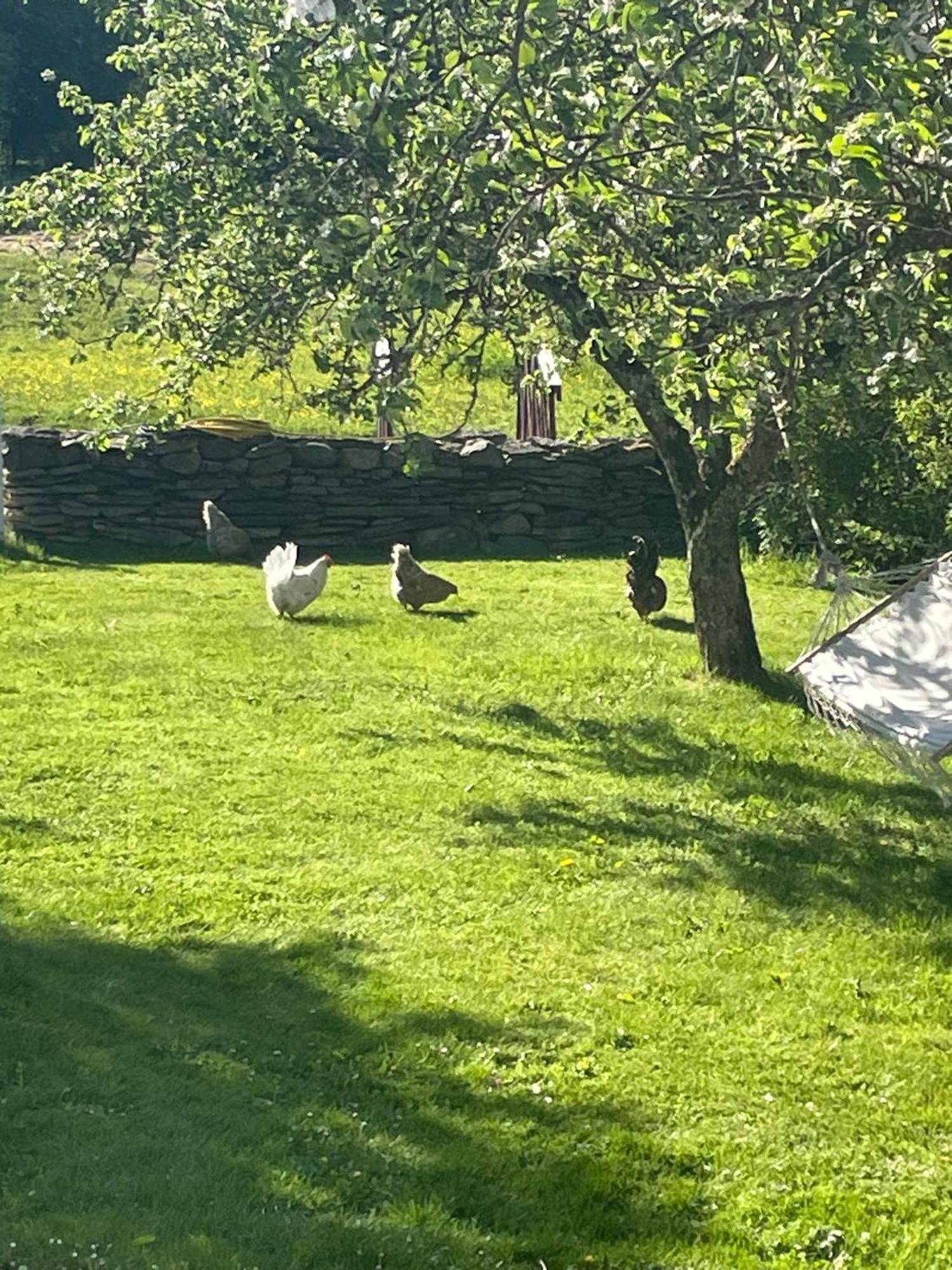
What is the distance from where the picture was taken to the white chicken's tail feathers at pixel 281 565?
12.5 metres

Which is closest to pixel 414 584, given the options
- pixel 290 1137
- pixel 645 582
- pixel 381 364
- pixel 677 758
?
pixel 645 582

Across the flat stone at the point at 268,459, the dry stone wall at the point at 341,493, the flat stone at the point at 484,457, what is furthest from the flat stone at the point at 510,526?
the flat stone at the point at 268,459

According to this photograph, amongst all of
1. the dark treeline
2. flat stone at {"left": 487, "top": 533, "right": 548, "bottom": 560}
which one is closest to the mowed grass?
flat stone at {"left": 487, "top": 533, "right": 548, "bottom": 560}

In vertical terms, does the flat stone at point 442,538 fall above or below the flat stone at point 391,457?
below

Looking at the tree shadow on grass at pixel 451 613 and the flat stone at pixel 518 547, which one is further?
the flat stone at pixel 518 547

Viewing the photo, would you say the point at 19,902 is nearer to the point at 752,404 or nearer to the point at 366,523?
the point at 752,404

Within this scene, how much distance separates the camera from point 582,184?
623 cm

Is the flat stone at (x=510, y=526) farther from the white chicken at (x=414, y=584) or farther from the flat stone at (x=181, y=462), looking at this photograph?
the white chicken at (x=414, y=584)

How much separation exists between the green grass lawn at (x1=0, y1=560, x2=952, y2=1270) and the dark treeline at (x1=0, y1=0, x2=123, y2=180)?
33.4 metres

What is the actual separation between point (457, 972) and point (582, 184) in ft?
9.44

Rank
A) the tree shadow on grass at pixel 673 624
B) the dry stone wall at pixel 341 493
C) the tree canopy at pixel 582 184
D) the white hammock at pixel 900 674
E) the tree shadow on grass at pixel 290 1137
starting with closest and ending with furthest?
the tree shadow on grass at pixel 290 1137 → the tree canopy at pixel 582 184 → the white hammock at pixel 900 674 → the tree shadow on grass at pixel 673 624 → the dry stone wall at pixel 341 493

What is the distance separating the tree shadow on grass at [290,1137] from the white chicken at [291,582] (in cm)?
661

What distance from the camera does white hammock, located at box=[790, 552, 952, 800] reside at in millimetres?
6520

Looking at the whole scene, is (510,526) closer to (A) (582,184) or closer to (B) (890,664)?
(B) (890,664)
